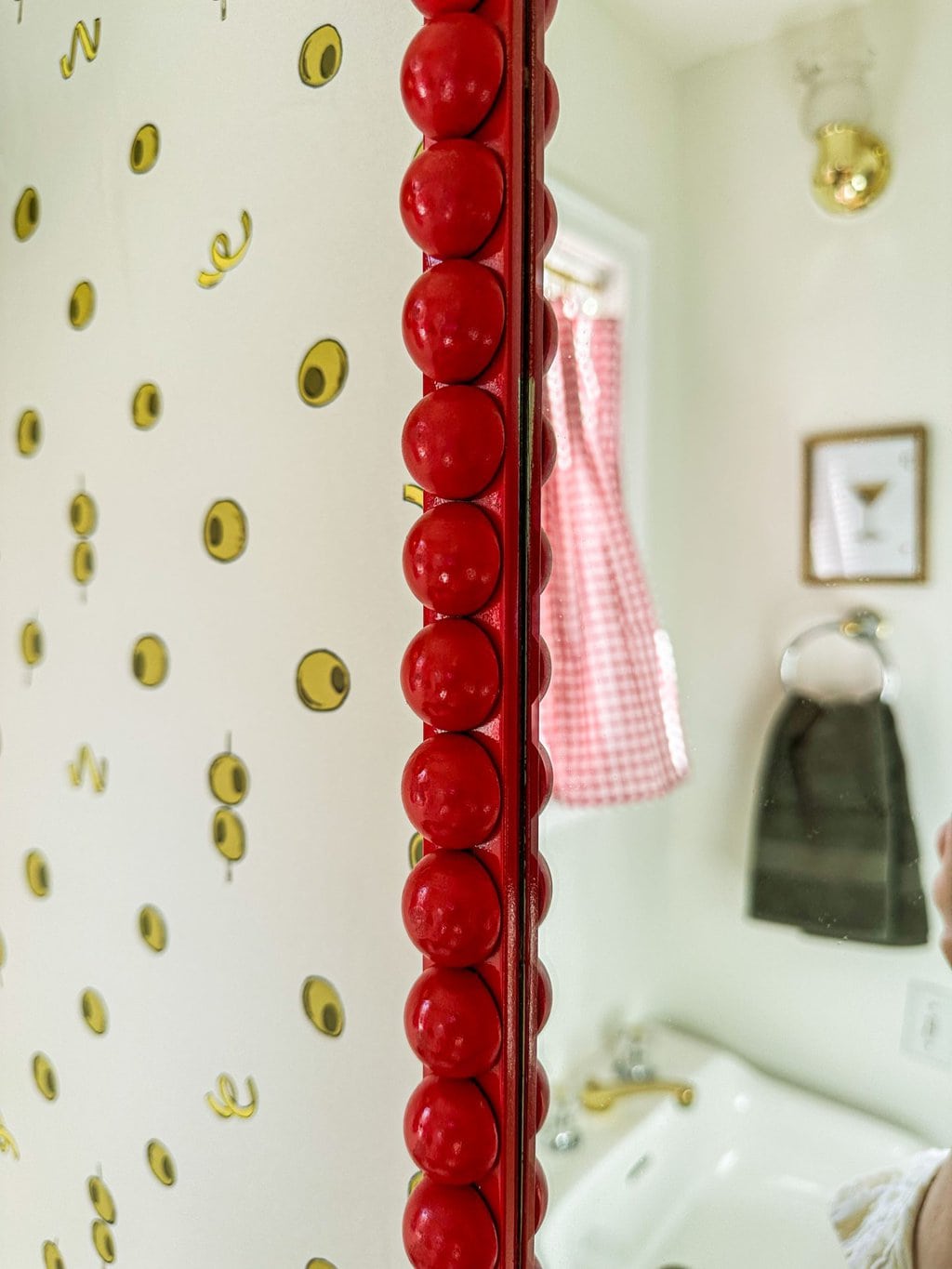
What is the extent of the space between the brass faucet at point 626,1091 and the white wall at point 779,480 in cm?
3

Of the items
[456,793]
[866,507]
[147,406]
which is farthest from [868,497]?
[147,406]

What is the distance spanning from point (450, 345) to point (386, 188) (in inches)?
6.8

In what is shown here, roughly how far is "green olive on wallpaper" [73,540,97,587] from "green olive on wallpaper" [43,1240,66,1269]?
604 millimetres

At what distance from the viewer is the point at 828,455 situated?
13.7 inches

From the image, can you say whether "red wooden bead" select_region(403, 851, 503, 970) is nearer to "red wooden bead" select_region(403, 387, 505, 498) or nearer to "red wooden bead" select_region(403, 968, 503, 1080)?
"red wooden bead" select_region(403, 968, 503, 1080)

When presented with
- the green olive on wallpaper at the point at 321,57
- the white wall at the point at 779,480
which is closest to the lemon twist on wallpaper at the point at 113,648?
the green olive on wallpaper at the point at 321,57

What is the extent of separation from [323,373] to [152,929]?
1.43 feet

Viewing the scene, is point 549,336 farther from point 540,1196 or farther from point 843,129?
point 540,1196

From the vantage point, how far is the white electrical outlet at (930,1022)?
0.33 meters

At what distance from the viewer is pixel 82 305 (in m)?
0.74

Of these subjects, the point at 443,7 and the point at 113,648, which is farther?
the point at 113,648

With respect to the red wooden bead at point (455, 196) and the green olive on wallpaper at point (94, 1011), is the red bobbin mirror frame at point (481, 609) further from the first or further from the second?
the green olive on wallpaper at point (94, 1011)

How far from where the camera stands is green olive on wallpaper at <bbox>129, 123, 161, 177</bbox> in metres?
0.66

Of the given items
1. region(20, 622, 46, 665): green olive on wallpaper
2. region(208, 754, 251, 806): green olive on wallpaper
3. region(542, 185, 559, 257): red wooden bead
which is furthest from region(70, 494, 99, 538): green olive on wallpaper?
region(542, 185, 559, 257): red wooden bead
